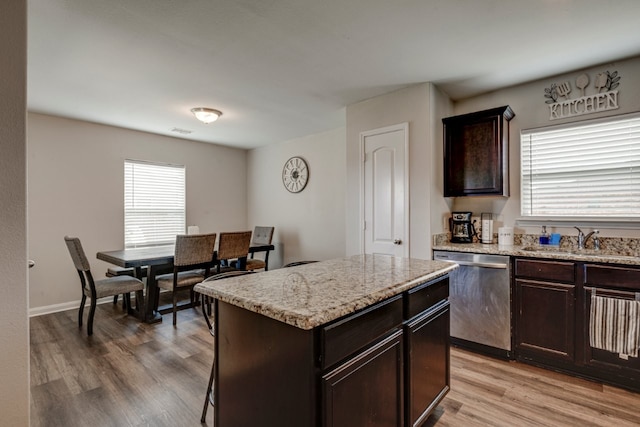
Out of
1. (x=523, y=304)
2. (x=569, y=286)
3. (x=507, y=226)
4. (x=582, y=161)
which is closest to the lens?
(x=569, y=286)

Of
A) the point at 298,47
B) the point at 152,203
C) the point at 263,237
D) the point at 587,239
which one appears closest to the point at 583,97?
the point at 587,239

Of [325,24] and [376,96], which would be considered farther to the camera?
[376,96]

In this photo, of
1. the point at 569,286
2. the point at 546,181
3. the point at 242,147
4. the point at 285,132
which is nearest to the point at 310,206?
the point at 285,132

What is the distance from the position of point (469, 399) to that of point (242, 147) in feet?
17.2

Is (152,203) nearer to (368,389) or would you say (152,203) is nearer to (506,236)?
(368,389)

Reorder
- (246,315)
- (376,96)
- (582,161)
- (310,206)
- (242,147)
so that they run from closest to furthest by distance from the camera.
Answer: (246,315), (582,161), (376,96), (310,206), (242,147)

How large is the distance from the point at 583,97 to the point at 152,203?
5.48m

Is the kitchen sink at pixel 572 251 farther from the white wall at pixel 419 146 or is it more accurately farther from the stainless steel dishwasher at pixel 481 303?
the white wall at pixel 419 146

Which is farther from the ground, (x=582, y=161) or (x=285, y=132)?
(x=285, y=132)

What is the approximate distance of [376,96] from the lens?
3.41 metres

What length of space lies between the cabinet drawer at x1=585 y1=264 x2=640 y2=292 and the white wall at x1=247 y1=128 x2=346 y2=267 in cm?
285

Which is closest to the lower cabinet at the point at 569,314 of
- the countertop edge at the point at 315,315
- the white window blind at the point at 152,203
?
the countertop edge at the point at 315,315

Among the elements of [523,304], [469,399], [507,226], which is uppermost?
[507,226]

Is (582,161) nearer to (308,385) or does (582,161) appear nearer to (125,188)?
(308,385)
